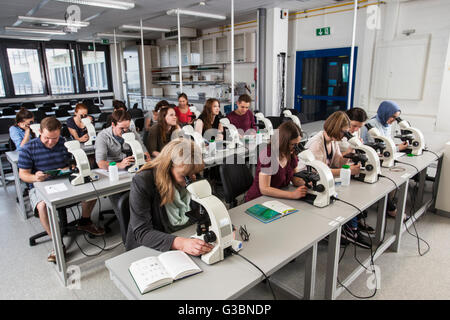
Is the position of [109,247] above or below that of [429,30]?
below

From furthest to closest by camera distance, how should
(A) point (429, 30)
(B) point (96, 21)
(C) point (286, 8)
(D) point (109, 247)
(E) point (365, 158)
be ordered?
(B) point (96, 21) < (C) point (286, 8) < (A) point (429, 30) < (D) point (109, 247) < (E) point (365, 158)

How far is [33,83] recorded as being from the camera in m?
9.21

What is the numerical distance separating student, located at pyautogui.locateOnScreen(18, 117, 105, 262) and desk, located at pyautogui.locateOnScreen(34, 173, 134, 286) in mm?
190

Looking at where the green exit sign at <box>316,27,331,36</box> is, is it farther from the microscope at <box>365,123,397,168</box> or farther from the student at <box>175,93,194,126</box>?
the microscope at <box>365,123,397,168</box>

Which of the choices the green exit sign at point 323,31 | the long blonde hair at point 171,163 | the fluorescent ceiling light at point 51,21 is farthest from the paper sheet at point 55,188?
the green exit sign at point 323,31

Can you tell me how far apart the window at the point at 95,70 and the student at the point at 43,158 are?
26.9 feet

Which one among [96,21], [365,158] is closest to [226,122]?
[365,158]

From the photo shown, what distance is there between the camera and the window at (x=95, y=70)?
1014 centimetres

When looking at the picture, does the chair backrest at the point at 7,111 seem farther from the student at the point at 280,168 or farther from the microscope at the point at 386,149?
the microscope at the point at 386,149

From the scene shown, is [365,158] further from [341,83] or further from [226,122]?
[341,83]

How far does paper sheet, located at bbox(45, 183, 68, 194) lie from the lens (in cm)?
230

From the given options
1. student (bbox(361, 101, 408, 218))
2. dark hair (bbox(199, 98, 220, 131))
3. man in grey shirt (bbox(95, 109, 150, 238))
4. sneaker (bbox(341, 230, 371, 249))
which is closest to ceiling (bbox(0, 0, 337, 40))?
dark hair (bbox(199, 98, 220, 131))
